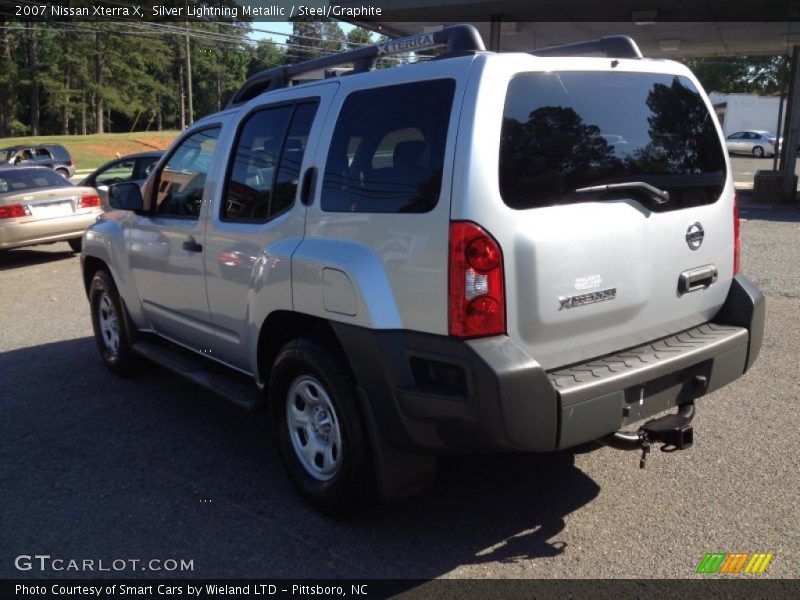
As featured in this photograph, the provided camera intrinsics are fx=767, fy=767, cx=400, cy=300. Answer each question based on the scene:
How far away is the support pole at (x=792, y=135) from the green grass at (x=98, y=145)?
3288 cm

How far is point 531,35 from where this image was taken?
57.4ft

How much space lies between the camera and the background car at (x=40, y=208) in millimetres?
11406

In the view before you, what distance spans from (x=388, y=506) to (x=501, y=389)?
128cm

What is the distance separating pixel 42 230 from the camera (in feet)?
38.2

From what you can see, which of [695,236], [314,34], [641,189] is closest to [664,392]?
[695,236]

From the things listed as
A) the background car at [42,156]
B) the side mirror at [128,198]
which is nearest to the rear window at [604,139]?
the side mirror at [128,198]

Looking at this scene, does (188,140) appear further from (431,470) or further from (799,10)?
(799,10)

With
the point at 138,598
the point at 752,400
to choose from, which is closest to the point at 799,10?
the point at 752,400

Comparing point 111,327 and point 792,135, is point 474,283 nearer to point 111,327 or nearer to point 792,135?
point 111,327

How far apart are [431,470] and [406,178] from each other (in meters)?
1.34

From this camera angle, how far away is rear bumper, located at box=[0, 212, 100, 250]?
1136cm

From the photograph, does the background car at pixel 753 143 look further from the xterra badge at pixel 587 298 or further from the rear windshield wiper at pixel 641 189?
the xterra badge at pixel 587 298

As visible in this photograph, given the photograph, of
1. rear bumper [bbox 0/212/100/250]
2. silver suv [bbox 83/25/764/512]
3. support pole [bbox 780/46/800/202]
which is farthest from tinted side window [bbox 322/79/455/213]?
support pole [bbox 780/46/800/202]

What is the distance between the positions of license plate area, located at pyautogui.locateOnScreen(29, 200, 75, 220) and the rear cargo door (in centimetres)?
1038
